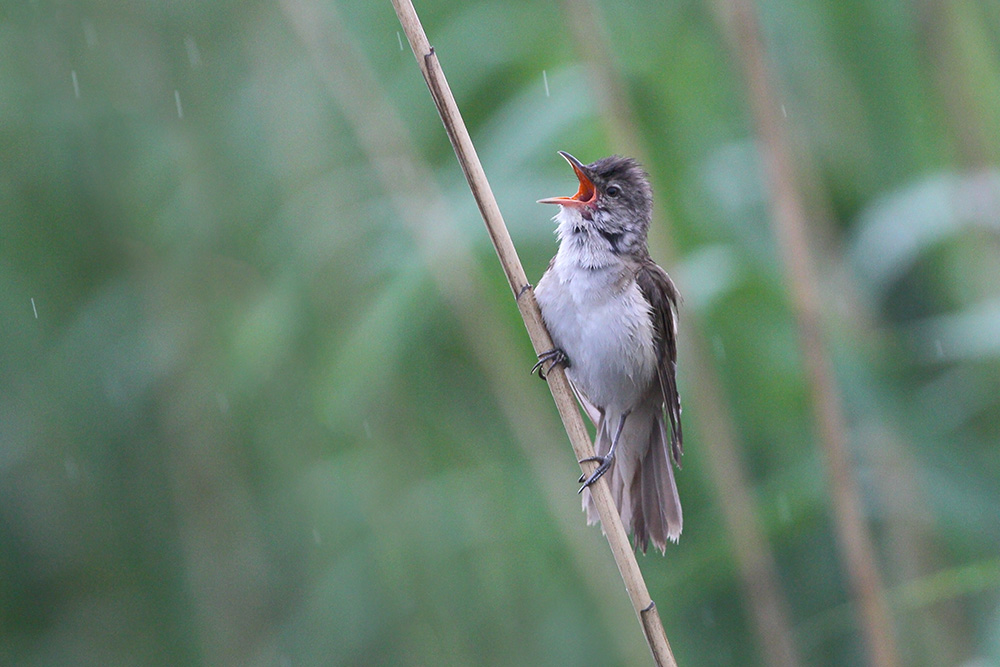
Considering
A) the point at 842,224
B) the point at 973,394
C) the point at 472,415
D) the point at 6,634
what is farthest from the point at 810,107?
the point at 6,634

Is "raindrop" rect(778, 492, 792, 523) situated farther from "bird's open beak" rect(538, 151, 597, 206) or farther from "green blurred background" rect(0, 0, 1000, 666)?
"bird's open beak" rect(538, 151, 597, 206)

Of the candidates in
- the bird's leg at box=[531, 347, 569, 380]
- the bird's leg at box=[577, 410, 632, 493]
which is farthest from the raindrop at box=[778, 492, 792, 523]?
the bird's leg at box=[531, 347, 569, 380]

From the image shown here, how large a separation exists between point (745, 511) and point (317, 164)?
1.90 m

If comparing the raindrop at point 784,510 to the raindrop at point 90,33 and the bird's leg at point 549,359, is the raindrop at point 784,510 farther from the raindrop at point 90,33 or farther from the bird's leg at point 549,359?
the raindrop at point 90,33

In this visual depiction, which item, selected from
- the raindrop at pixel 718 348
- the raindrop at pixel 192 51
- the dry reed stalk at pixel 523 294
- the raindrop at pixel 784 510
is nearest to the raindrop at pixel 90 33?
the raindrop at pixel 192 51

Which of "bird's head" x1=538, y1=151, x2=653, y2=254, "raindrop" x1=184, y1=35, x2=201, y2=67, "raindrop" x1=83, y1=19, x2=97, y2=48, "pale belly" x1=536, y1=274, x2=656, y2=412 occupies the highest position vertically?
"raindrop" x1=83, y1=19, x2=97, y2=48

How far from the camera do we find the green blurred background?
259cm

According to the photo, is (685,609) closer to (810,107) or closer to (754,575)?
(754,575)

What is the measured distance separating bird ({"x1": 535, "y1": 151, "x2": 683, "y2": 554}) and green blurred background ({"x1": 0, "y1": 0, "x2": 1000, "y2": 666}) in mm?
86

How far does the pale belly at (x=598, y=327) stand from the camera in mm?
2359

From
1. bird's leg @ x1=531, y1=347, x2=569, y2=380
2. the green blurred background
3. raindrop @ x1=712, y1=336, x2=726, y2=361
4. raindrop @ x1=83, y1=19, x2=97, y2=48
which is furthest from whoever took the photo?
raindrop @ x1=83, y1=19, x2=97, y2=48

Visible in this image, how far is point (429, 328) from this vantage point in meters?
3.23

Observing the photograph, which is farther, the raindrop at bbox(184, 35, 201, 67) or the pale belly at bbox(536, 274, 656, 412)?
the raindrop at bbox(184, 35, 201, 67)

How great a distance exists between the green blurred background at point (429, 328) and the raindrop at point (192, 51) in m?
0.03
